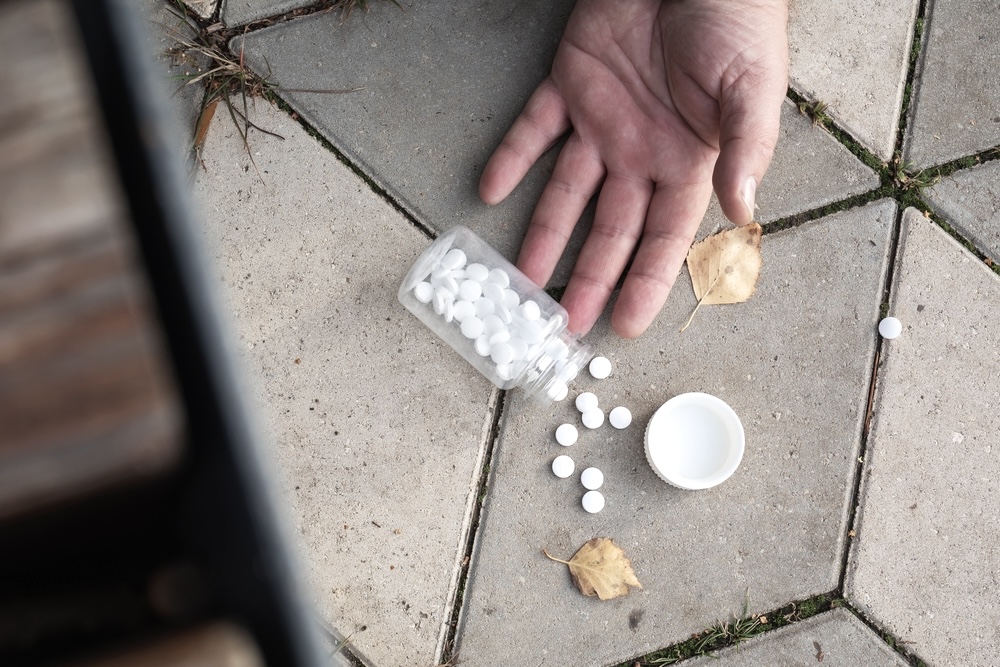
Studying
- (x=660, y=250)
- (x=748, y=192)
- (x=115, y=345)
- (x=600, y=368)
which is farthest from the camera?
(x=600, y=368)

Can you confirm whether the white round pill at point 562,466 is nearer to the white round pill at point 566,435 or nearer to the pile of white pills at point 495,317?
the white round pill at point 566,435

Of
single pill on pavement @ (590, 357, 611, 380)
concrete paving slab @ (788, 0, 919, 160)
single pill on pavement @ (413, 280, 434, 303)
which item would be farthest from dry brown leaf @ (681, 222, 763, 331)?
single pill on pavement @ (413, 280, 434, 303)

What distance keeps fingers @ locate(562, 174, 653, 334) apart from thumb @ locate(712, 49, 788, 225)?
1.02 ft

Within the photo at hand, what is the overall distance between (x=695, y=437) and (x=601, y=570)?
397mm

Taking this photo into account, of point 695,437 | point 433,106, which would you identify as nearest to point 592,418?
point 695,437

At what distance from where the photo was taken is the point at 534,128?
1.85 metres

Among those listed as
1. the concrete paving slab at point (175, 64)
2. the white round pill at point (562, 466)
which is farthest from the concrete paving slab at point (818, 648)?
the concrete paving slab at point (175, 64)

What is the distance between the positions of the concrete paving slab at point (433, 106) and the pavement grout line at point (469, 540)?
365 millimetres

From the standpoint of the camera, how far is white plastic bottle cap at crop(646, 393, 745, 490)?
6.11 feet

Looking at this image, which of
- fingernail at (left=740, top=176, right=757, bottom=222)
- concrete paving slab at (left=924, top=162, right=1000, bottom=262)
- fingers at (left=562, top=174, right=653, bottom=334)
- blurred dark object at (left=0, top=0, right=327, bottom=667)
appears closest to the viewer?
blurred dark object at (left=0, top=0, right=327, bottom=667)

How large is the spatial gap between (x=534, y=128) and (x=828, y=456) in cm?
109

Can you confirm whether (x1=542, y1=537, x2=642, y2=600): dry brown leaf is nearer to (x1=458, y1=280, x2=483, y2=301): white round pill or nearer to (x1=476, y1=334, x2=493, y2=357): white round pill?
(x1=476, y1=334, x2=493, y2=357): white round pill

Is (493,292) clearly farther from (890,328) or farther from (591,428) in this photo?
(890,328)

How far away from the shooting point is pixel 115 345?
400 millimetres
